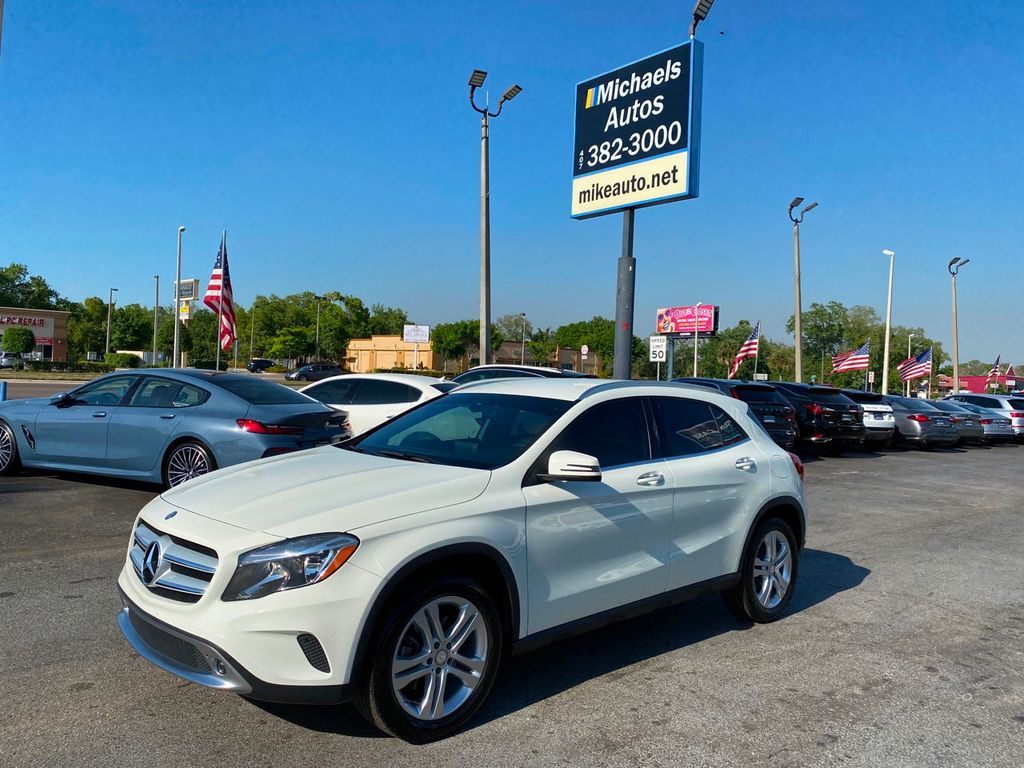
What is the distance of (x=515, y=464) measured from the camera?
12.6ft

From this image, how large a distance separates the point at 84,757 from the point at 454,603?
1.58m

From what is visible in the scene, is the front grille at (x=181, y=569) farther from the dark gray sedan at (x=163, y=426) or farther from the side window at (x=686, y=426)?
the dark gray sedan at (x=163, y=426)

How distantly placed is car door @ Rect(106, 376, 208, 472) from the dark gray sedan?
11mm

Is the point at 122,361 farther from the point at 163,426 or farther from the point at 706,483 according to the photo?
the point at 706,483

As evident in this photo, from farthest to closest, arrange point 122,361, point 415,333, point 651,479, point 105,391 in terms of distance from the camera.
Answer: point 122,361, point 415,333, point 105,391, point 651,479

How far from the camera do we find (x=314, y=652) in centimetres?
305

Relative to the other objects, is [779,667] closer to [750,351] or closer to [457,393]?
[457,393]

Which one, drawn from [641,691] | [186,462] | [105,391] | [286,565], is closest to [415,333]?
[105,391]

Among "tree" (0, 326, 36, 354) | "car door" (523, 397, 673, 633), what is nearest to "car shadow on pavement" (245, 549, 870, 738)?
"car door" (523, 397, 673, 633)

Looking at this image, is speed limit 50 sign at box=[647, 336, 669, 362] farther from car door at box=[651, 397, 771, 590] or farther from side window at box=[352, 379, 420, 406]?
car door at box=[651, 397, 771, 590]

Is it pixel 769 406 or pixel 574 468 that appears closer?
pixel 574 468

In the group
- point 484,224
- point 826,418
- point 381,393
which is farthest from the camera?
point 484,224

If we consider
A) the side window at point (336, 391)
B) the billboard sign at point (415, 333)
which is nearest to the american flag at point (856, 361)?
the billboard sign at point (415, 333)

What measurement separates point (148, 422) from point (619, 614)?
620 centimetres
